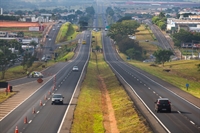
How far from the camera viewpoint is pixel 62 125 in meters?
51.0

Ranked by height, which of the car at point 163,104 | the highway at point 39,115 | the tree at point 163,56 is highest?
the car at point 163,104

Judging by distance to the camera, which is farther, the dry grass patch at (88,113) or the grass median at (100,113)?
the dry grass patch at (88,113)

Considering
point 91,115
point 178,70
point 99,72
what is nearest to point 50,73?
point 99,72

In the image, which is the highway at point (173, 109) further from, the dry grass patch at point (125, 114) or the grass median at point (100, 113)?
the grass median at point (100, 113)

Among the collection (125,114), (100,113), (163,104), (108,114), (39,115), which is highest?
(163,104)

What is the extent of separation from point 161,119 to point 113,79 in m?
51.8

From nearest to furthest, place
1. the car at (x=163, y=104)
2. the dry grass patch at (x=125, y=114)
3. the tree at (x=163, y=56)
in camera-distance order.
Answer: the dry grass patch at (x=125, y=114)
the car at (x=163, y=104)
the tree at (x=163, y=56)

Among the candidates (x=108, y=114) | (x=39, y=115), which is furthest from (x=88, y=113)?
(x=39, y=115)

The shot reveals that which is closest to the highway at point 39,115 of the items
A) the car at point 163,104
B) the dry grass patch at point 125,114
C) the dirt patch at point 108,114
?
the dirt patch at point 108,114

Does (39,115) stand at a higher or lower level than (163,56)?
higher

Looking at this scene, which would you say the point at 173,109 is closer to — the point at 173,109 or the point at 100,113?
the point at 173,109

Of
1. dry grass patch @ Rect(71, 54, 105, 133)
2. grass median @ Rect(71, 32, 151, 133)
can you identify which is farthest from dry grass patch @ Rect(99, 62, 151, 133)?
dry grass patch @ Rect(71, 54, 105, 133)

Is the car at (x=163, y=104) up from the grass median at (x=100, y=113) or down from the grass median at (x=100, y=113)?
up

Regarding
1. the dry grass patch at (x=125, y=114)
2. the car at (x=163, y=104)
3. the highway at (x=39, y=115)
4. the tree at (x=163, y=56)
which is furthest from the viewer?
the tree at (x=163, y=56)
